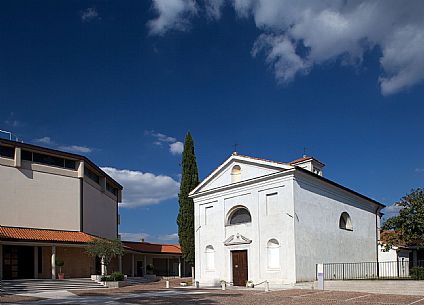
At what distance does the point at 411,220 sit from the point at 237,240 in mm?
10935

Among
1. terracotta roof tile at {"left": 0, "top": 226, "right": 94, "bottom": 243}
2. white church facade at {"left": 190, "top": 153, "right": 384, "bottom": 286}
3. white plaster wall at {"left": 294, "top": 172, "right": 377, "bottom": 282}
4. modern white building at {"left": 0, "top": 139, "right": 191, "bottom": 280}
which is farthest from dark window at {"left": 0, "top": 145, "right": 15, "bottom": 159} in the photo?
white plaster wall at {"left": 294, "top": 172, "right": 377, "bottom": 282}

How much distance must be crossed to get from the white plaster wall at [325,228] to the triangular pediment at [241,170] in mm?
1886

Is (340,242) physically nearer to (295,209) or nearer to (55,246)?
(295,209)

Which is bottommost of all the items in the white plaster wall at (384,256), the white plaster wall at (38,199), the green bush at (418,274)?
the white plaster wall at (384,256)

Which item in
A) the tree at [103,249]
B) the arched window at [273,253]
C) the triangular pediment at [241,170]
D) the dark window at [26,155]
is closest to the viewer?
the arched window at [273,253]

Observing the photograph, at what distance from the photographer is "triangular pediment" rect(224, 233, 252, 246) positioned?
28875mm

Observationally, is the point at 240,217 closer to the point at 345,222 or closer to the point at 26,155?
the point at 345,222

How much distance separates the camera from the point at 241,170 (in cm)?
3036

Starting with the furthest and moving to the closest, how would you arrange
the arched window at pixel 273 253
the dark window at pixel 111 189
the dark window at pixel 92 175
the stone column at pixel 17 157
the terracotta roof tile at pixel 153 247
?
the dark window at pixel 111 189
the terracotta roof tile at pixel 153 247
the dark window at pixel 92 175
the stone column at pixel 17 157
the arched window at pixel 273 253

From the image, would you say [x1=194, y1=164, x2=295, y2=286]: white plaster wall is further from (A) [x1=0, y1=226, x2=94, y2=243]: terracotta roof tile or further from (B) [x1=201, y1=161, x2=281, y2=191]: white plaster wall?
(A) [x1=0, y1=226, x2=94, y2=243]: terracotta roof tile

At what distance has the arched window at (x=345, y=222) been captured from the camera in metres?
31.4

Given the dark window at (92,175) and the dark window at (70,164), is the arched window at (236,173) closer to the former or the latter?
the dark window at (70,164)

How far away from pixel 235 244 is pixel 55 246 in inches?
534

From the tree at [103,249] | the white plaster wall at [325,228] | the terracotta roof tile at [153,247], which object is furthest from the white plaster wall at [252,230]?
the terracotta roof tile at [153,247]
